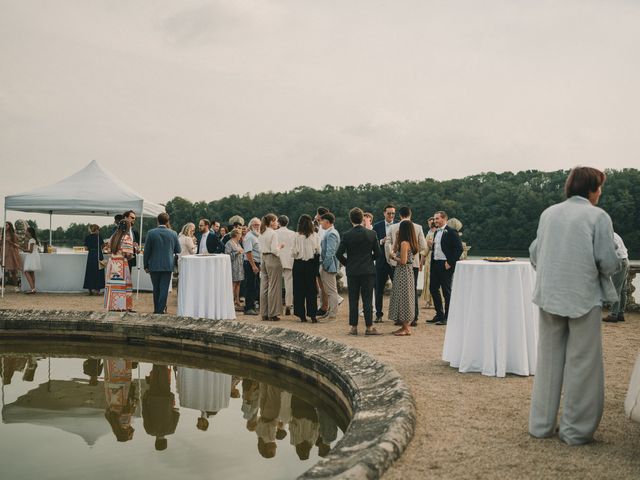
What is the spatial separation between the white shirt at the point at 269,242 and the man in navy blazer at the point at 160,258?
1.38 m

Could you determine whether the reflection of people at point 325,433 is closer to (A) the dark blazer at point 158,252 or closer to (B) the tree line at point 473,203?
(A) the dark blazer at point 158,252

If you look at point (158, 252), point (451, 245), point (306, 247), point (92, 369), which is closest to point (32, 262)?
point (158, 252)

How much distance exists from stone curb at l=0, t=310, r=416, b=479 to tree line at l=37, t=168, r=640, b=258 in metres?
34.6

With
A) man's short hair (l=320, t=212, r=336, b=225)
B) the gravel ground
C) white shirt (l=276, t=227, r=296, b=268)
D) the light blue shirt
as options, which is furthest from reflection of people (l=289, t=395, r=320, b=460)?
white shirt (l=276, t=227, r=296, b=268)

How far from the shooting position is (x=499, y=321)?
557 centimetres

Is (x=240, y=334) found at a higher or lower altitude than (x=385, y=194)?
lower

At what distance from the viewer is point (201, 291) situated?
888cm

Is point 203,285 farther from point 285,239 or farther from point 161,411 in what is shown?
point 161,411

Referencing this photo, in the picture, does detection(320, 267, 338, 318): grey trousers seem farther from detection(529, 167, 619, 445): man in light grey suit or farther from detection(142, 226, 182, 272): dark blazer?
detection(529, 167, 619, 445): man in light grey suit

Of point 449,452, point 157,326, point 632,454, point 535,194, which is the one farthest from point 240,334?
point 535,194

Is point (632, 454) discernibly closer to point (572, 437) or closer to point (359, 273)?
point (572, 437)

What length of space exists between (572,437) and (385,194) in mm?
55206

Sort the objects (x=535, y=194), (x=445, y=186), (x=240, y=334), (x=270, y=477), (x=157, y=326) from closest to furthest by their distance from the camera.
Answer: (x=270, y=477) → (x=240, y=334) → (x=157, y=326) → (x=535, y=194) → (x=445, y=186)

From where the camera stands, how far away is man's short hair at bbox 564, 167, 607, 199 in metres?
3.80
